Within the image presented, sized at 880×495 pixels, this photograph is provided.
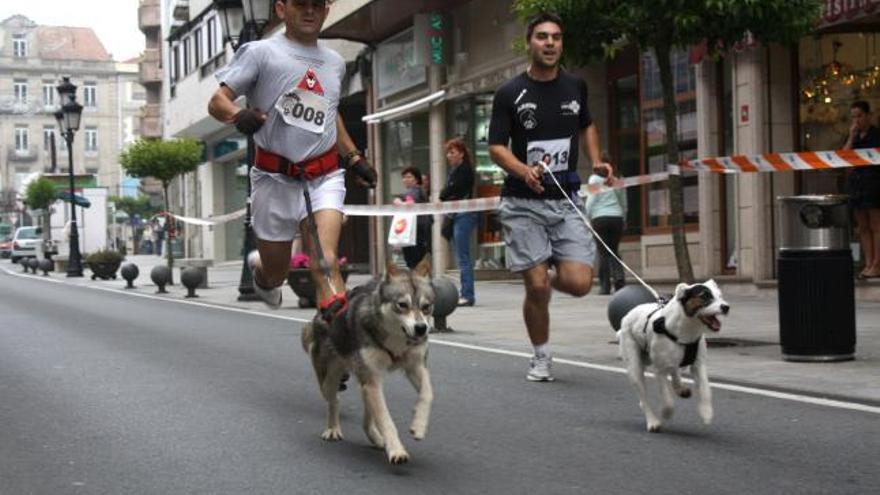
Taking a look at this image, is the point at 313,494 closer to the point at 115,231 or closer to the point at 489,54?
the point at 489,54

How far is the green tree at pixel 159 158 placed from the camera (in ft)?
117

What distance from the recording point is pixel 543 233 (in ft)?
26.4

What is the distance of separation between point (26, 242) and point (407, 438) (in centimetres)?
6018

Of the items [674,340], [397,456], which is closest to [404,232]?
[674,340]

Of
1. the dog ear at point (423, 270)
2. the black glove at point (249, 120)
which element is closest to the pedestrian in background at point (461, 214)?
the black glove at point (249, 120)

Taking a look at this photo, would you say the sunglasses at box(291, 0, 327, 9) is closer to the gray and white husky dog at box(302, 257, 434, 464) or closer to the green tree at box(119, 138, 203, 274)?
the gray and white husky dog at box(302, 257, 434, 464)

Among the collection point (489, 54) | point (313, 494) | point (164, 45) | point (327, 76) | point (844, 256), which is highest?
point (164, 45)

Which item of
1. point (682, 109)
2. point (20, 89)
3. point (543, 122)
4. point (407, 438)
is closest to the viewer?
point (407, 438)

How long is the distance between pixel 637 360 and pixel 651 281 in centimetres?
1293

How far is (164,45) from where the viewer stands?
197 feet

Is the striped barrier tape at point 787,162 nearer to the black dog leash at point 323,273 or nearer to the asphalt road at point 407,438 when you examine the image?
the asphalt road at point 407,438

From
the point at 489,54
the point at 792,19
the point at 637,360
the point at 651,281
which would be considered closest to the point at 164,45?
the point at 489,54

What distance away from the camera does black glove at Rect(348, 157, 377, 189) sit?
6797 millimetres

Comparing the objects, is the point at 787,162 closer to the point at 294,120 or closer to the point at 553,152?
the point at 553,152
